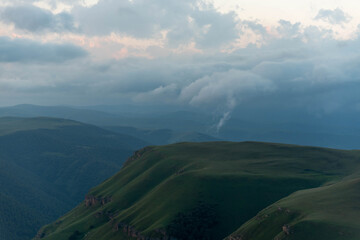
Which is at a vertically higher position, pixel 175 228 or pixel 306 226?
pixel 306 226

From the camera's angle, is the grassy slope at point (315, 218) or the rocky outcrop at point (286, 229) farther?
the rocky outcrop at point (286, 229)

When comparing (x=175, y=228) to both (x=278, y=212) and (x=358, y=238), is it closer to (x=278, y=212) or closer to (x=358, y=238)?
(x=278, y=212)

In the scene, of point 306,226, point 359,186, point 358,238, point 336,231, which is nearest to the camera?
point 358,238

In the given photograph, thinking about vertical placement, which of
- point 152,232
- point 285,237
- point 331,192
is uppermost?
point 331,192

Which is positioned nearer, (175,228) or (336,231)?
(336,231)

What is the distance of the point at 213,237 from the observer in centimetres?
19188

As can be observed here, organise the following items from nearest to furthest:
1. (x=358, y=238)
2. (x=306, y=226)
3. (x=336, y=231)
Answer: (x=358, y=238), (x=336, y=231), (x=306, y=226)

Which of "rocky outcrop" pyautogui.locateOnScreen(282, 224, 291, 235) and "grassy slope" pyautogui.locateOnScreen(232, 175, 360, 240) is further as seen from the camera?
"rocky outcrop" pyautogui.locateOnScreen(282, 224, 291, 235)

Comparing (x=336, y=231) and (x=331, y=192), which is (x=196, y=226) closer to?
(x=331, y=192)

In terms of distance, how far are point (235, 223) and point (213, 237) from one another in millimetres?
14471

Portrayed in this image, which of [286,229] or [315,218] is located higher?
[315,218]

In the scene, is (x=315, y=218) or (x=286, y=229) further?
(x=315, y=218)

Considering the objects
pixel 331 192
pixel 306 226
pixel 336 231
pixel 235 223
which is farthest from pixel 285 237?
pixel 235 223

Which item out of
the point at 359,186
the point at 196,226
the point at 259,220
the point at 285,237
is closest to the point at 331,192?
the point at 359,186
